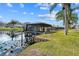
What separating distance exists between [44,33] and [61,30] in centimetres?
18

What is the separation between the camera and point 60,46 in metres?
2.16

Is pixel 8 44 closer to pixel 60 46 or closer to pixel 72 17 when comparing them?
pixel 60 46

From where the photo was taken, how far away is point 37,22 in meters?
2.20

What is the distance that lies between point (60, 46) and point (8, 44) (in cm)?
51

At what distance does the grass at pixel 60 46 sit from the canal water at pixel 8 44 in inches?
3.1

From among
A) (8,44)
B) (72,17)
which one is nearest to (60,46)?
(72,17)

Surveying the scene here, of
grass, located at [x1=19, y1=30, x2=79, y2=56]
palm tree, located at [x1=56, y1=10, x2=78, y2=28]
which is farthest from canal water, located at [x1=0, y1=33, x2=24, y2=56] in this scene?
palm tree, located at [x1=56, y1=10, x2=78, y2=28]

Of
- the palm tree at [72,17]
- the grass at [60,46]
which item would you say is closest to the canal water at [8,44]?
the grass at [60,46]

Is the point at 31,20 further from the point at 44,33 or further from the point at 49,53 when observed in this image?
the point at 49,53

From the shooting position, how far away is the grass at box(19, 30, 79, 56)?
84.5 inches

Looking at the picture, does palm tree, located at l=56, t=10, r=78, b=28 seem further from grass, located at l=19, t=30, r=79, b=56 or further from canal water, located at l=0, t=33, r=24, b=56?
canal water, located at l=0, t=33, r=24, b=56

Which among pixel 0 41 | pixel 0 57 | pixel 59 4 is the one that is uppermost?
pixel 59 4

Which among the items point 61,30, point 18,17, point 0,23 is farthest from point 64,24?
point 0,23

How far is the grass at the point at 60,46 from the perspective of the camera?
7.04 feet
